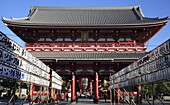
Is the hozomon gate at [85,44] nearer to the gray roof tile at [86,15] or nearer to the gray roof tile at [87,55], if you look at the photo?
the gray roof tile at [87,55]

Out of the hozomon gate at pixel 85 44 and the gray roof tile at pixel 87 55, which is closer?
the gray roof tile at pixel 87 55

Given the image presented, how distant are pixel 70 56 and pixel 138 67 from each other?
1431 centimetres

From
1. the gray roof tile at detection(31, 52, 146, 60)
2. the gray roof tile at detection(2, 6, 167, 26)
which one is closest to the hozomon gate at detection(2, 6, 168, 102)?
the gray roof tile at detection(31, 52, 146, 60)

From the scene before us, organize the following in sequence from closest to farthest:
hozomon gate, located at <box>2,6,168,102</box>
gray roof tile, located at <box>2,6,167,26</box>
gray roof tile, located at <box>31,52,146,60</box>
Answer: gray roof tile, located at <box>31,52,146,60</box>, hozomon gate, located at <box>2,6,168,102</box>, gray roof tile, located at <box>2,6,167,26</box>

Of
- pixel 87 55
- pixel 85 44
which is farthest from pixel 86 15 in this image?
pixel 87 55

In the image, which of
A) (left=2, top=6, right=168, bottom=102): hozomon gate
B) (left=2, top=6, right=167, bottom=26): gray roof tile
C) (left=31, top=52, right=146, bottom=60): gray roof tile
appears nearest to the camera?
(left=31, top=52, right=146, bottom=60): gray roof tile

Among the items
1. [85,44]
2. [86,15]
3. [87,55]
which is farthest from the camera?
[86,15]

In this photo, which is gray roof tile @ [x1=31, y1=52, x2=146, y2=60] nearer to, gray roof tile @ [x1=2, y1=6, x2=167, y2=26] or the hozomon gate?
the hozomon gate

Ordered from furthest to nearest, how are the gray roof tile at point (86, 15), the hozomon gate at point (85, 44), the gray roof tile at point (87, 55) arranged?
the gray roof tile at point (86, 15) → the hozomon gate at point (85, 44) → the gray roof tile at point (87, 55)

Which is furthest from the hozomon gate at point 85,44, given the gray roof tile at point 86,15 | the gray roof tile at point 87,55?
the gray roof tile at point 86,15

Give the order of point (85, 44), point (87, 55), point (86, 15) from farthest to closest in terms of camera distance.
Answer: point (86, 15), point (85, 44), point (87, 55)

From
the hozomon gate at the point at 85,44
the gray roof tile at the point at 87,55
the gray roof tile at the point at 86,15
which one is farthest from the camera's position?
the gray roof tile at the point at 86,15

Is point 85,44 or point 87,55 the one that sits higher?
point 85,44

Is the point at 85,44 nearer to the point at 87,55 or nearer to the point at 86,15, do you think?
the point at 87,55
